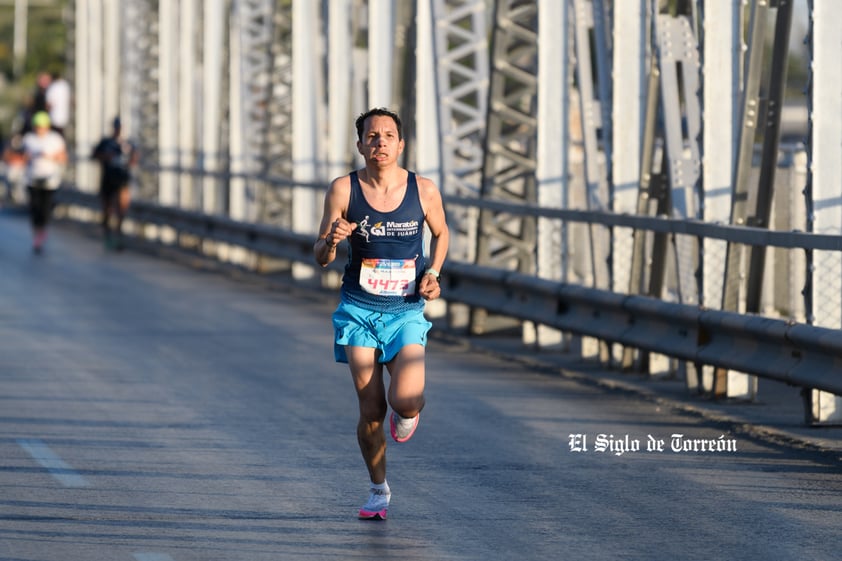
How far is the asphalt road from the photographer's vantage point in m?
8.39

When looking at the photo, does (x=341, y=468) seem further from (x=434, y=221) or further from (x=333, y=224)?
(x=333, y=224)

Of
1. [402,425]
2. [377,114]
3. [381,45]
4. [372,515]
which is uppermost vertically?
[381,45]

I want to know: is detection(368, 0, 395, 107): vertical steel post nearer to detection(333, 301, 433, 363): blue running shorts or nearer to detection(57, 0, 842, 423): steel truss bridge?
detection(57, 0, 842, 423): steel truss bridge

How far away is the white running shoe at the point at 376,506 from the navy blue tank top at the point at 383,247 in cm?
79

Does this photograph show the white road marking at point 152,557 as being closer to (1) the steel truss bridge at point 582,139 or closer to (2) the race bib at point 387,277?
(2) the race bib at point 387,277

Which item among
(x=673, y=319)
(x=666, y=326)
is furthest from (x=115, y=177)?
(x=673, y=319)

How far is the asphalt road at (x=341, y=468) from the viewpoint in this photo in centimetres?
839

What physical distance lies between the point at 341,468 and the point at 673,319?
3.55 meters

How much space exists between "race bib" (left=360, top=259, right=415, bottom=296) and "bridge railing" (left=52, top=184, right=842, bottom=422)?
9.29 ft

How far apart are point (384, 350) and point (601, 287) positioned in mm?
7234

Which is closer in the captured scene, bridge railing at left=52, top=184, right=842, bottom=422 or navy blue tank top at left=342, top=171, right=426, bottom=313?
navy blue tank top at left=342, top=171, right=426, bottom=313

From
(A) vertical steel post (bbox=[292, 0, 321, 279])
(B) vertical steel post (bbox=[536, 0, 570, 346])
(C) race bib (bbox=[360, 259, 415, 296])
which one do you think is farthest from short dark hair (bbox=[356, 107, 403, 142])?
(A) vertical steel post (bbox=[292, 0, 321, 279])

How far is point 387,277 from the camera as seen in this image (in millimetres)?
9023

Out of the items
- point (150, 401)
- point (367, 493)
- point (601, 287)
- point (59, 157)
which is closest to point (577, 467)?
point (367, 493)
